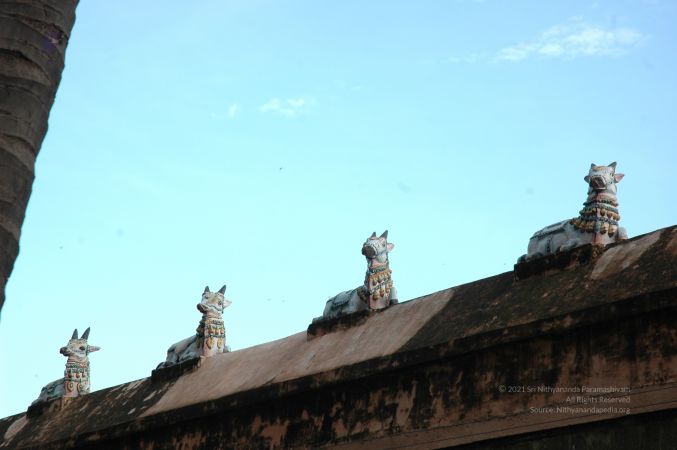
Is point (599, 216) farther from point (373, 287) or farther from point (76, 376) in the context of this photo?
point (76, 376)

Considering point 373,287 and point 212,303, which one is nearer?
point 373,287

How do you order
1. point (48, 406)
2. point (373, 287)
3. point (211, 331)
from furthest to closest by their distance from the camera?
point (48, 406)
point (211, 331)
point (373, 287)

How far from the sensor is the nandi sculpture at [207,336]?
1335cm

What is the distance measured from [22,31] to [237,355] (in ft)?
23.9

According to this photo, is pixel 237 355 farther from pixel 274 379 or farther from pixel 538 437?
pixel 538 437

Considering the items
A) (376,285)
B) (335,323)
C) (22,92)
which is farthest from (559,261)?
(22,92)

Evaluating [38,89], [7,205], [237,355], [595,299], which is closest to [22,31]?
[38,89]

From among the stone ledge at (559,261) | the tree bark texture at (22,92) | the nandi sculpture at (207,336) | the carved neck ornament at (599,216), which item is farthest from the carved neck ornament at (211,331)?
the tree bark texture at (22,92)

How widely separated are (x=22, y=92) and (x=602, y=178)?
5633 mm

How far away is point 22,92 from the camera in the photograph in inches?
224

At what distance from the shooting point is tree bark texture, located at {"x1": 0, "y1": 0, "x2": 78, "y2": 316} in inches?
219

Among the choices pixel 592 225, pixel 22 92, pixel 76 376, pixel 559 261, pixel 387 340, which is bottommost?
pixel 387 340

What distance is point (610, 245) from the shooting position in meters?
9.79

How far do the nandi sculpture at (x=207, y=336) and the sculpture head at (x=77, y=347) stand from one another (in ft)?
5.85
